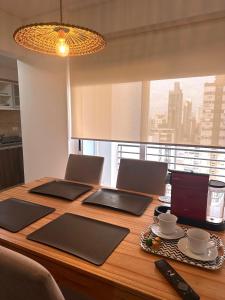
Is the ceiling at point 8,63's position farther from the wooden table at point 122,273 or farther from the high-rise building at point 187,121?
the wooden table at point 122,273

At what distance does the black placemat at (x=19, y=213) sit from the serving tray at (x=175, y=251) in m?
0.64

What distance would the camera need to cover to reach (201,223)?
121cm

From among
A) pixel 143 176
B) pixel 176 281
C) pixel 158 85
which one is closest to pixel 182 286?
pixel 176 281

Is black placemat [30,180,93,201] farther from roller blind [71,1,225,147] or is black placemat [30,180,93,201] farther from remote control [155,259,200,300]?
roller blind [71,1,225,147]

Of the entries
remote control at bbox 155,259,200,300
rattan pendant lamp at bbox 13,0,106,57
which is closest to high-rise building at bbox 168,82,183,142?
rattan pendant lamp at bbox 13,0,106,57

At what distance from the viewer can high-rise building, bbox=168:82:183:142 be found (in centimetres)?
228

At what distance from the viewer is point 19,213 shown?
1.36 metres

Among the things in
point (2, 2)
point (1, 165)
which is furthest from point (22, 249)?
point (1, 165)

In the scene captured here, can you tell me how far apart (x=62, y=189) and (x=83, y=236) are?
0.74m

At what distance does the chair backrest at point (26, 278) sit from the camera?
59 centimetres

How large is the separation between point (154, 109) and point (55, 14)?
1651 millimetres

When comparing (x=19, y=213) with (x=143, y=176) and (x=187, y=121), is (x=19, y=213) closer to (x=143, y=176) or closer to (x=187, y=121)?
(x=143, y=176)

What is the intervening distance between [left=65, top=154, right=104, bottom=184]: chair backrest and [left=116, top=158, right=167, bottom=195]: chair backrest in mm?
225

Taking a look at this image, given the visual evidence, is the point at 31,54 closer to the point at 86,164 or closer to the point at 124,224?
the point at 86,164
